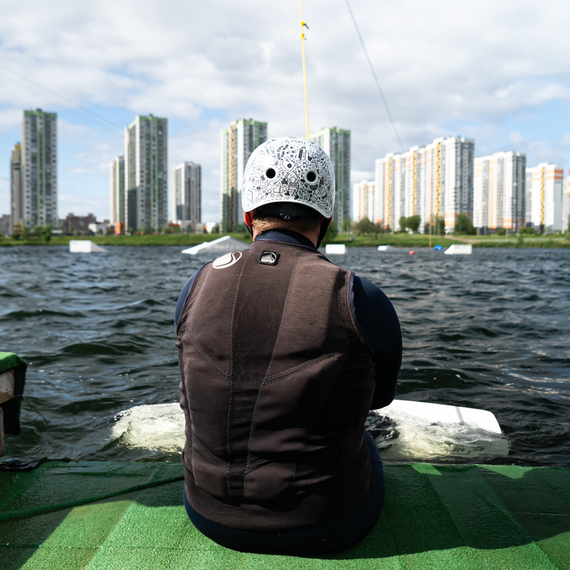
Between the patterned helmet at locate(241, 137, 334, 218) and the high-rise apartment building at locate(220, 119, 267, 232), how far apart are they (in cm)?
10766

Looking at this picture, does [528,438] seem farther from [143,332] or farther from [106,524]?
[143,332]

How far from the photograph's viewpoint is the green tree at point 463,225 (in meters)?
117

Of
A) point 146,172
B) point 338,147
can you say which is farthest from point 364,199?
point 146,172

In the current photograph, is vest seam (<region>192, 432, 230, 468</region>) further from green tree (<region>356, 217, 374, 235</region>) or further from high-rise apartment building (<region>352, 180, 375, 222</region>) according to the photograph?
high-rise apartment building (<region>352, 180, 375, 222</region>)

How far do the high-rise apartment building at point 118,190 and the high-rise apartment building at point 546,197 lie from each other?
416 ft

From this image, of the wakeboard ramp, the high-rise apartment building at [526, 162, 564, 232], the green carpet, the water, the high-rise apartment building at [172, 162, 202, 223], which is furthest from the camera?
the high-rise apartment building at [172, 162, 202, 223]

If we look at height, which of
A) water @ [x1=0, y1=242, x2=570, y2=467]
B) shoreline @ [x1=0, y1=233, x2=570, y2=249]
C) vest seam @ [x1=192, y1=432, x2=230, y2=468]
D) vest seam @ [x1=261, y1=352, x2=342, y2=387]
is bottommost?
water @ [x1=0, y1=242, x2=570, y2=467]

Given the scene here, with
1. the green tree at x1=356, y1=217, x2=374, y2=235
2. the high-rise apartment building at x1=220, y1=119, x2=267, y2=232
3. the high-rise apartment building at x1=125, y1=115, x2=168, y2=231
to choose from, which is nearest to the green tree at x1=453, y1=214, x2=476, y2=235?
the green tree at x1=356, y1=217, x2=374, y2=235

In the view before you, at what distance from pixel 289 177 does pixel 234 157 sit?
125 metres

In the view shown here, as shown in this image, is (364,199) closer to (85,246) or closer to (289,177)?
(85,246)

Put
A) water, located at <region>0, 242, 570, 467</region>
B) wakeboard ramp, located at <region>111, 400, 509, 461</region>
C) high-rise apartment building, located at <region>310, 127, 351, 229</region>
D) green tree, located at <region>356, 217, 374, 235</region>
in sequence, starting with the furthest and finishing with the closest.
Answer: high-rise apartment building, located at <region>310, 127, 351, 229</region> → green tree, located at <region>356, 217, 374, 235</region> → water, located at <region>0, 242, 570, 467</region> → wakeboard ramp, located at <region>111, 400, 509, 461</region>

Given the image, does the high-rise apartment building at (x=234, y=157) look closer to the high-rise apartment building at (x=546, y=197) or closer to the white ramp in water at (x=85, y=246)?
the white ramp in water at (x=85, y=246)

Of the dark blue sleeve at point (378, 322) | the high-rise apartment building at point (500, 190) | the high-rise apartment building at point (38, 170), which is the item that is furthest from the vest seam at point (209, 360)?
the high-rise apartment building at point (38, 170)

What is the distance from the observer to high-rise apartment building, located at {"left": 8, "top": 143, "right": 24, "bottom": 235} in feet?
475
